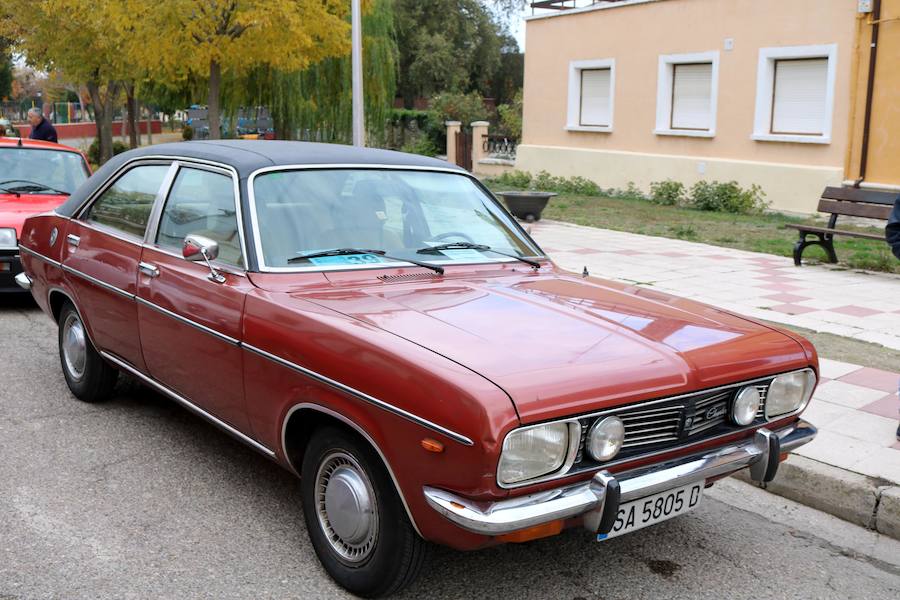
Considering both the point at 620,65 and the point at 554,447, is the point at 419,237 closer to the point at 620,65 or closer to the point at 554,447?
the point at 554,447

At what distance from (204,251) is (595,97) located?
756 inches

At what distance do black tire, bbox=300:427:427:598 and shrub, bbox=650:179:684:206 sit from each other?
1627 centimetres

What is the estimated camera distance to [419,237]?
15.6 feet

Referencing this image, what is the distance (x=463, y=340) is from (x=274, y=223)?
139cm

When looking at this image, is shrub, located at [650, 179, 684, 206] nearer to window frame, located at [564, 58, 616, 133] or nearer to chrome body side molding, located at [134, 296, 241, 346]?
window frame, located at [564, 58, 616, 133]

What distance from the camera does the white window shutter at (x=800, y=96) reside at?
1733 centimetres

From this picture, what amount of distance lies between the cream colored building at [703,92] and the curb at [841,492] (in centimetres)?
1300

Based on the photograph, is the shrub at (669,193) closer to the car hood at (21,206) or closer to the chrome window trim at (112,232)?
the car hood at (21,206)

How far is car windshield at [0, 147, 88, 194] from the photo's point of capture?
31.2 ft

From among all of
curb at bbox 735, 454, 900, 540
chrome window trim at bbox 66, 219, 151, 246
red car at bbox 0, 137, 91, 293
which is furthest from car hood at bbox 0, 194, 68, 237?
curb at bbox 735, 454, 900, 540

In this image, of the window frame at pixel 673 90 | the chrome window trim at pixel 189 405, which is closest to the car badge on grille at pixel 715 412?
the chrome window trim at pixel 189 405

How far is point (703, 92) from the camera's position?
19703 mm

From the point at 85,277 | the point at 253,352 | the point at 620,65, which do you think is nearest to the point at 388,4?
the point at 620,65

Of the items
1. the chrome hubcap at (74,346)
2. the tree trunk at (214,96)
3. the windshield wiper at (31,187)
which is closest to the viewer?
the chrome hubcap at (74,346)
